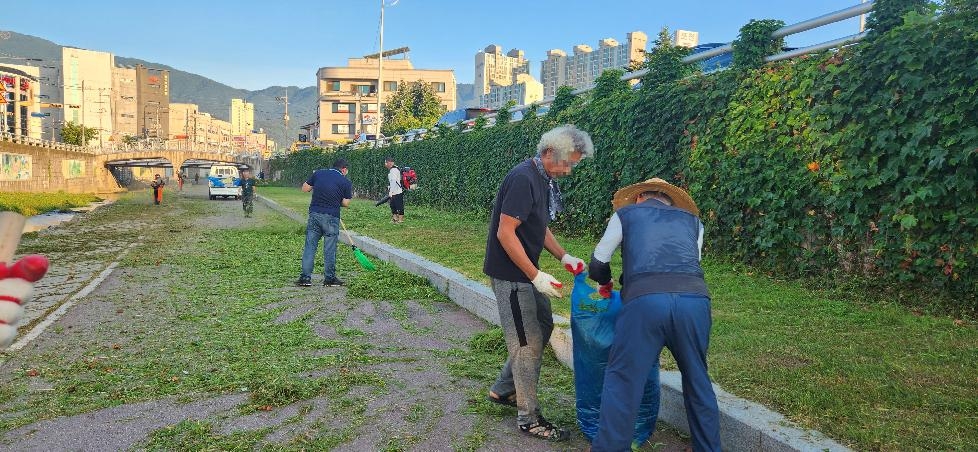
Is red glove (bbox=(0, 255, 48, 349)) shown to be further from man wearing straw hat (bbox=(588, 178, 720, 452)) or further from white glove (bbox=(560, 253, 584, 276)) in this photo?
white glove (bbox=(560, 253, 584, 276))

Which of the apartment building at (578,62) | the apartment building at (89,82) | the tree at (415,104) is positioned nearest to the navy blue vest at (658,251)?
the tree at (415,104)

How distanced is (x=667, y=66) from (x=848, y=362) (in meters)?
7.51

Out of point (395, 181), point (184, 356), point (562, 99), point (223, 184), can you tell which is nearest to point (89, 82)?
point (223, 184)

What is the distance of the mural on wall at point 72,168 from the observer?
196 ft

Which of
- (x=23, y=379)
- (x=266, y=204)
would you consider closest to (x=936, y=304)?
(x=23, y=379)

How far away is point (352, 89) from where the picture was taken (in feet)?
412

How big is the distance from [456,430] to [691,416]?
153 centimetres

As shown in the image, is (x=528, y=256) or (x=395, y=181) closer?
(x=528, y=256)

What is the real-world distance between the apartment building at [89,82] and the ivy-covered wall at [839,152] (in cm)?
15984

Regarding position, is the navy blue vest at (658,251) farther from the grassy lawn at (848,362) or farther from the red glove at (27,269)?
the red glove at (27,269)

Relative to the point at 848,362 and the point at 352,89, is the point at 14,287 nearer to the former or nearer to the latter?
the point at 848,362

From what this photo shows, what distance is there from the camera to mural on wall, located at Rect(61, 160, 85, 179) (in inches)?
2348

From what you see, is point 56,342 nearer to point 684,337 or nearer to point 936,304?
point 684,337

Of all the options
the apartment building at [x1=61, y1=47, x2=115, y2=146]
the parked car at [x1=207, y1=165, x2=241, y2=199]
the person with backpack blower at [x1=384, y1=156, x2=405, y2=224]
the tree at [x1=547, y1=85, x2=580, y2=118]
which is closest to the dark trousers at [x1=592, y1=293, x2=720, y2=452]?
the tree at [x1=547, y1=85, x2=580, y2=118]
